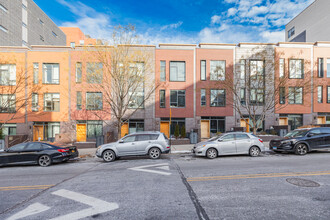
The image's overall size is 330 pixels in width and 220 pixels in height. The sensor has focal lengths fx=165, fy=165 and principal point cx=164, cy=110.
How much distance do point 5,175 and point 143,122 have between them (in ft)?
42.9

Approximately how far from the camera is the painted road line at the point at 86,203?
12.1 feet

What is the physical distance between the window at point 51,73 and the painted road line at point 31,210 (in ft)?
61.4

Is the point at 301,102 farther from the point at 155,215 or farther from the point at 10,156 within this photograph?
the point at 10,156

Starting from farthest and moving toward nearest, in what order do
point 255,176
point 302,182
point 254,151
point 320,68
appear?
1. point 320,68
2. point 254,151
3. point 255,176
4. point 302,182

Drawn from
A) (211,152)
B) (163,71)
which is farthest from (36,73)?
(211,152)

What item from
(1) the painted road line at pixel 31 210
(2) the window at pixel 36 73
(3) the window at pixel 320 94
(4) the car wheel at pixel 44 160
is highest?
(2) the window at pixel 36 73

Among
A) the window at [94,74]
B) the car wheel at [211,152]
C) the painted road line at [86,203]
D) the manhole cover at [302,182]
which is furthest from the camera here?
the window at [94,74]

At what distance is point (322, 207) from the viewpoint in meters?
3.85

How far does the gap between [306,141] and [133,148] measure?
1065cm

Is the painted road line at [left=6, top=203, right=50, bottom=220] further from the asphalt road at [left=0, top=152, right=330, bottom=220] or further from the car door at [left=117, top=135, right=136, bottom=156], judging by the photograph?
the car door at [left=117, top=135, right=136, bottom=156]

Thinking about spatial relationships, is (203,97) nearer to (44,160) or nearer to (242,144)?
(242,144)

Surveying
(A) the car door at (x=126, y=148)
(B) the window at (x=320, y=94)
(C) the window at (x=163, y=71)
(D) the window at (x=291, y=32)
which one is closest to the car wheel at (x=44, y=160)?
(A) the car door at (x=126, y=148)

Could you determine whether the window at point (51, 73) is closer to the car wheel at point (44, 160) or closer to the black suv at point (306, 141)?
the car wheel at point (44, 160)

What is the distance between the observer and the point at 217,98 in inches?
783
